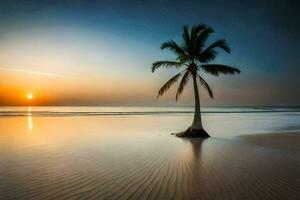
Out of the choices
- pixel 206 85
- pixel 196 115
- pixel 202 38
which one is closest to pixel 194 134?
pixel 196 115

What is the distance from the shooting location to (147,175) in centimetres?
657

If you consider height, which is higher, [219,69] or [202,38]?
[202,38]

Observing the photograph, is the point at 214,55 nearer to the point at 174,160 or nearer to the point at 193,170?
the point at 174,160

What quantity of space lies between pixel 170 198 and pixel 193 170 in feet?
8.38

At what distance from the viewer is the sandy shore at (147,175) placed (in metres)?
5.00

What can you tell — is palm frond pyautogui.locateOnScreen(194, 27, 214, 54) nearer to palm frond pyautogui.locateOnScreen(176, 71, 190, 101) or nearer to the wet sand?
palm frond pyautogui.locateOnScreen(176, 71, 190, 101)

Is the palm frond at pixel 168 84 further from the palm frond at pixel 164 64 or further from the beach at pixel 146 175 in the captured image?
the beach at pixel 146 175

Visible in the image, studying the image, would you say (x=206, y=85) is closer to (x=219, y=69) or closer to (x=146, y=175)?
(x=219, y=69)

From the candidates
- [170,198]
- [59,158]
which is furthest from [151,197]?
[59,158]

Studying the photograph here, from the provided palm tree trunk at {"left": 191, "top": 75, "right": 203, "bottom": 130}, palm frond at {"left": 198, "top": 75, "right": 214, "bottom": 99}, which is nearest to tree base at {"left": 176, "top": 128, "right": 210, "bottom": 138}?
palm tree trunk at {"left": 191, "top": 75, "right": 203, "bottom": 130}

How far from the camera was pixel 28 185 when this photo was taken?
5488 mm

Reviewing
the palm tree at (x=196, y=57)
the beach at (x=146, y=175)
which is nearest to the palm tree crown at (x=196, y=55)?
the palm tree at (x=196, y=57)

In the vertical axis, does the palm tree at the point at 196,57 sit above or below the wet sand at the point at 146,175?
above

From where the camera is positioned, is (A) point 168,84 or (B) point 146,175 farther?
(A) point 168,84
